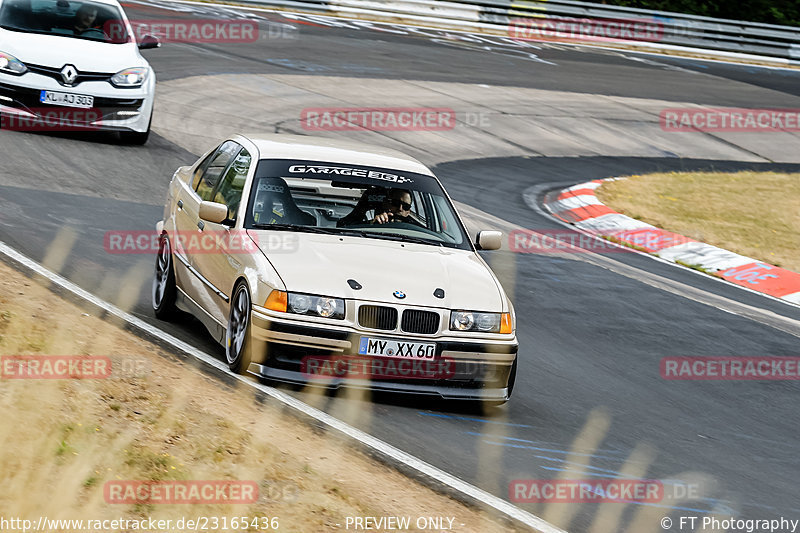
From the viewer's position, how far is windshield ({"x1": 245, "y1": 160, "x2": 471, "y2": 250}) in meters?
8.05

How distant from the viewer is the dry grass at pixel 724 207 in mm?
15711

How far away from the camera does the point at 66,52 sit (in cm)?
1497

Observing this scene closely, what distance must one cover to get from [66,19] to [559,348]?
9436 millimetres

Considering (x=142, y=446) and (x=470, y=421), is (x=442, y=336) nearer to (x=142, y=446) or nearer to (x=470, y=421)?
(x=470, y=421)

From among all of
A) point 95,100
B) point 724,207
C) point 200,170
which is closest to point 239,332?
point 200,170

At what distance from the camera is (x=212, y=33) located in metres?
28.8

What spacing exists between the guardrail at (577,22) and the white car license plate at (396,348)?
29.0 meters

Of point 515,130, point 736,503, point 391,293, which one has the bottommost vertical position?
point 515,130

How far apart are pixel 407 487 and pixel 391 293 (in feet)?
4.97

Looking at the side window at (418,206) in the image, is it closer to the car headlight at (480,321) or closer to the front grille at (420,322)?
the car headlight at (480,321)

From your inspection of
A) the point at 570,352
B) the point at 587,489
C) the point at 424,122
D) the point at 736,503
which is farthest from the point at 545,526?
the point at 424,122

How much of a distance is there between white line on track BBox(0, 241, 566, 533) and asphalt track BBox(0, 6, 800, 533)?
12 centimetres

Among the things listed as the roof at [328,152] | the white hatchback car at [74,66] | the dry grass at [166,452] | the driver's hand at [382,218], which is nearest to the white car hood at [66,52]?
the white hatchback car at [74,66]

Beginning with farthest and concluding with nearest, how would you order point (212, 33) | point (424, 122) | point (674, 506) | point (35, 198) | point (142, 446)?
point (212, 33) < point (424, 122) < point (35, 198) < point (674, 506) < point (142, 446)
